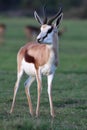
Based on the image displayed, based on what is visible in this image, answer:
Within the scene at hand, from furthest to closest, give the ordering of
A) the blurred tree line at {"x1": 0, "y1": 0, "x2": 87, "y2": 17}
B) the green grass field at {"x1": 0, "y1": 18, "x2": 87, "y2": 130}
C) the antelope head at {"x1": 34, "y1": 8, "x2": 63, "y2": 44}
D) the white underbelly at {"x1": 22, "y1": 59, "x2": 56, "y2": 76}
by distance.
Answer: the blurred tree line at {"x1": 0, "y1": 0, "x2": 87, "y2": 17} < the white underbelly at {"x1": 22, "y1": 59, "x2": 56, "y2": 76} < the antelope head at {"x1": 34, "y1": 8, "x2": 63, "y2": 44} < the green grass field at {"x1": 0, "y1": 18, "x2": 87, "y2": 130}

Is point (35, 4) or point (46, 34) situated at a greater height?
point (46, 34)

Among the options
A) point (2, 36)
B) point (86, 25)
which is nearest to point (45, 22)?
point (2, 36)

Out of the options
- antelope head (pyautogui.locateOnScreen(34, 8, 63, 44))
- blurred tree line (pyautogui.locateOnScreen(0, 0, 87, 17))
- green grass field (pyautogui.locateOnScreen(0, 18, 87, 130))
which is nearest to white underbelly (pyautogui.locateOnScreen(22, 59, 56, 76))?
antelope head (pyautogui.locateOnScreen(34, 8, 63, 44))

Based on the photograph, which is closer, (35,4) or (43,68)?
(43,68)

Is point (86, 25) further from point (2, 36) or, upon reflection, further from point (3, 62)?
point (3, 62)

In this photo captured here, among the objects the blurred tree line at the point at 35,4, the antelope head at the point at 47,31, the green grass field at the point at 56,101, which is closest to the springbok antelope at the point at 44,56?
the antelope head at the point at 47,31

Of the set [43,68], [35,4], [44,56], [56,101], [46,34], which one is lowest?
[35,4]

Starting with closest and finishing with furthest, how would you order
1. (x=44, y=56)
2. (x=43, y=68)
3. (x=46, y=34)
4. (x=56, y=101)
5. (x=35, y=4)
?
1. (x=46, y=34)
2. (x=43, y=68)
3. (x=44, y=56)
4. (x=56, y=101)
5. (x=35, y=4)

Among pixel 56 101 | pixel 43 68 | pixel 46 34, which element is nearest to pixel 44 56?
pixel 43 68

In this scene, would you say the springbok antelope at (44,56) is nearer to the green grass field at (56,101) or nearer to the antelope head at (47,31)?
the antelope head at (47,31)

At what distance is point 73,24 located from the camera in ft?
180

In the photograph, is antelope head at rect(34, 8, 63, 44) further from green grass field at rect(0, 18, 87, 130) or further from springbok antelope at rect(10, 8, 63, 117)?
green grass field at rect(0, 18, 87, 130)

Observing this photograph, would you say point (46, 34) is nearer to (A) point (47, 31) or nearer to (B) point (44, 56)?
(A) point (47, 31)

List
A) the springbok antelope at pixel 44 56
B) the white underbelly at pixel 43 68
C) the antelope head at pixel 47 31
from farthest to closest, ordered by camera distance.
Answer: the white underbelly at pixel 43 68 < the springbok antelope at pixel 44 56 < the antelope head at pixel 47 31
